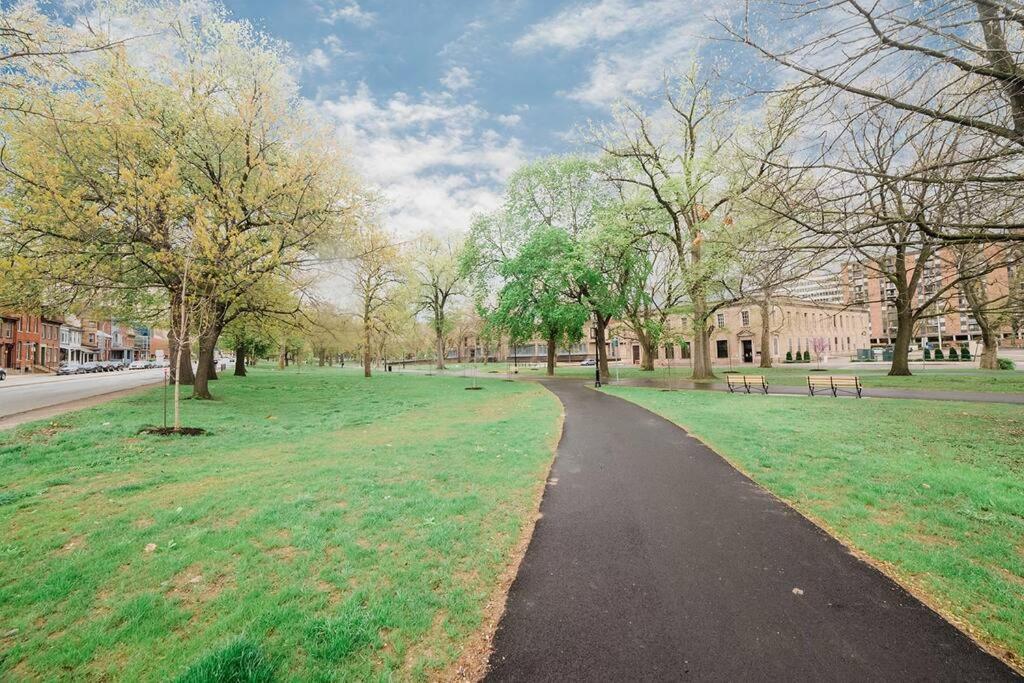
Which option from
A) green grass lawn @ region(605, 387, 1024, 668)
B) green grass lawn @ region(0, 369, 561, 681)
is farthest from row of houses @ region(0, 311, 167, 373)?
green grass lawn @ region(605, 387, 1024, 668)

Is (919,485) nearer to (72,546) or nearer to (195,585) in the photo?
(195,585)

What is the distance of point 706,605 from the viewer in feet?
11.6

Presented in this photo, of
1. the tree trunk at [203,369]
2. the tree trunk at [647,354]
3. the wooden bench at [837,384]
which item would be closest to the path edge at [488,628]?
the wooden bench at [837,384]

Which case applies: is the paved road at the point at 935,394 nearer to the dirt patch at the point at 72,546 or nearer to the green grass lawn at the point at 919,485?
the green grass lawn at the point at 919,485

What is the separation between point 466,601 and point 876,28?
25.8ft

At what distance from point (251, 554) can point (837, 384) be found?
21437mm

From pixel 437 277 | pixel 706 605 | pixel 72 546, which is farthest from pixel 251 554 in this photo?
pixel 437 277

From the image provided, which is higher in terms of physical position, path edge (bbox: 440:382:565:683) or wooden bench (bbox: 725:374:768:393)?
wooden bench (bbox: 725:374:768:393)

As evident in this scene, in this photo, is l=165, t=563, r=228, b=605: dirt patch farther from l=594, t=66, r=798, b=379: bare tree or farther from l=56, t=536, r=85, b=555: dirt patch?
l=594, t=66, r=798, b=379: bare tree

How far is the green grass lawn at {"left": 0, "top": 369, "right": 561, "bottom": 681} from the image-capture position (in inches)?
113

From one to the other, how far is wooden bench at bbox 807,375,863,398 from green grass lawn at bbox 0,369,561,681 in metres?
15.3

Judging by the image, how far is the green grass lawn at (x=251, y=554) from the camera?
2861mm

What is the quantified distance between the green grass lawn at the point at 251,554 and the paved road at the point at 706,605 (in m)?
0.52

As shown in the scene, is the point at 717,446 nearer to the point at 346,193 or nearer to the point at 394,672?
the point at 394,672
